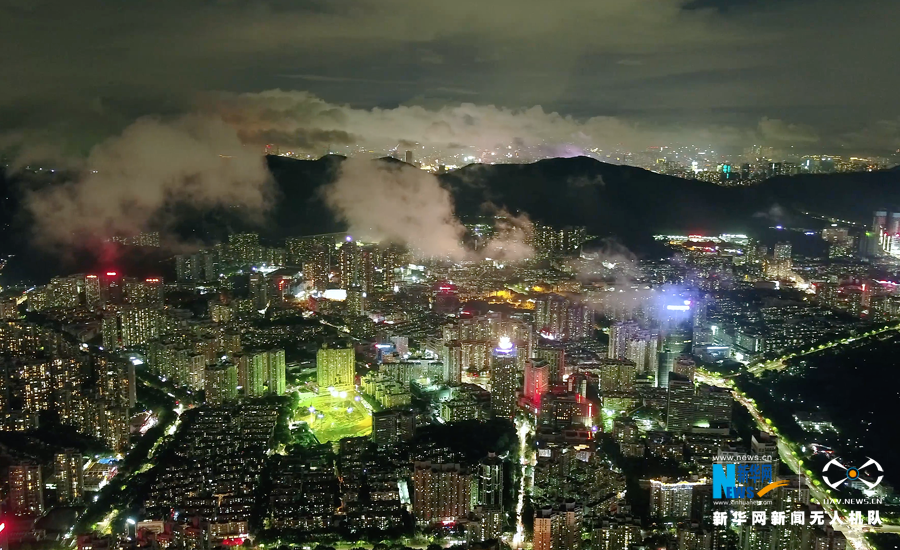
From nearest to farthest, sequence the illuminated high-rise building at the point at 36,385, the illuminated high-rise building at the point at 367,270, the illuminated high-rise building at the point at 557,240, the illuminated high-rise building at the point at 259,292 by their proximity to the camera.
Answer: the illuminated high-rise building at the point at 36,385 < the illuminated high-rise building at the point at 259,292 < the illuminated high-rise building at the point at 367,270 < the illuminated high-rise building at the point at 557,240

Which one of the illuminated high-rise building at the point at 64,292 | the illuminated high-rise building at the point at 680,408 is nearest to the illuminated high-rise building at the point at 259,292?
the illuminated high-rise building at the point at 64,292

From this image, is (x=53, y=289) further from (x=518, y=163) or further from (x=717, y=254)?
(x=717, y=254)

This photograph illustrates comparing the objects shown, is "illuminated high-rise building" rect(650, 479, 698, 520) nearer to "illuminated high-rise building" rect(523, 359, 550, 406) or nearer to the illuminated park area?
"illuminated high-rise building" rect(523, 359, 550, 406)

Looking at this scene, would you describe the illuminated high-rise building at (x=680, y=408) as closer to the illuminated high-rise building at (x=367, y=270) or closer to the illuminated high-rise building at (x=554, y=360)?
the illuminated high-rise building at (x=554, y=360)

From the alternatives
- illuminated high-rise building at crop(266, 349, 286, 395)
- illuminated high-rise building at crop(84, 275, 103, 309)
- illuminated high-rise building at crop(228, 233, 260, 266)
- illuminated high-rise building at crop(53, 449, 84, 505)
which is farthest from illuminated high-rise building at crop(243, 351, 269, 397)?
illuminated high-rise building at crop(228, 233, 260, 266)

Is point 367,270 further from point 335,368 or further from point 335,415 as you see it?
point 335,415

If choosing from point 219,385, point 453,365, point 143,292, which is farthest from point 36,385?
point 453,365

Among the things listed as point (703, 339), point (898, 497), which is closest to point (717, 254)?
point (703, 339)
